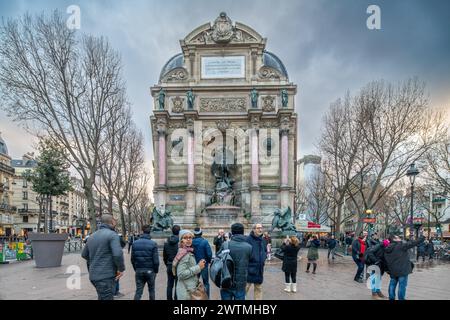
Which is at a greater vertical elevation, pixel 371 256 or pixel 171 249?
pixel 171 249

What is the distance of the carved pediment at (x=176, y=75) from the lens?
31.0 metres

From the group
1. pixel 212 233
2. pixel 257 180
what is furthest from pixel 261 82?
pixel 212 233

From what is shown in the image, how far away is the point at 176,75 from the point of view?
31.1m

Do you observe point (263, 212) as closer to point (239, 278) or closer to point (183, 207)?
point (183, 207)

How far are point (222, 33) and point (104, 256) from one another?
2739 cm

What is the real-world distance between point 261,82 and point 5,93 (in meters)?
18.8

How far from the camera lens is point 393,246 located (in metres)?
8.73

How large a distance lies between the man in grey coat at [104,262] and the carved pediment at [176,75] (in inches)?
1030

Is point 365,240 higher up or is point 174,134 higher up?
point 174,134

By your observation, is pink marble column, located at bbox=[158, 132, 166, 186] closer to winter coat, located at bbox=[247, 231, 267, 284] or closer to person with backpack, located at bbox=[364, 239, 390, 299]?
person with backpack, located at bbox=[364, 239, 390, 299]

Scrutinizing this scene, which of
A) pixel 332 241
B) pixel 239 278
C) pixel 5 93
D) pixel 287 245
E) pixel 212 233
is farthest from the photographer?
pixel 212 233

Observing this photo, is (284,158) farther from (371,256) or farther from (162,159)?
(371,256)

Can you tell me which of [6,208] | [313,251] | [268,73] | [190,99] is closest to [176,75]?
[190,99]

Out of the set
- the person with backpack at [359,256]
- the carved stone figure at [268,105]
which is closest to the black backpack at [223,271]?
the person with backpack at [359,256]
